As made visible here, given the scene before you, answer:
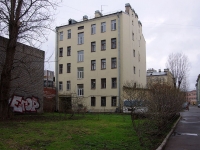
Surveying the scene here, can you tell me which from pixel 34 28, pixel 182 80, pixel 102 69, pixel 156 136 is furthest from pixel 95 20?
pixel 156 136

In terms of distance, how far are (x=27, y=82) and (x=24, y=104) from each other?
2.02m

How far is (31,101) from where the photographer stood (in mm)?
23078

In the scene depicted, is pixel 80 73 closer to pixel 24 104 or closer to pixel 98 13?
pixel 98 13

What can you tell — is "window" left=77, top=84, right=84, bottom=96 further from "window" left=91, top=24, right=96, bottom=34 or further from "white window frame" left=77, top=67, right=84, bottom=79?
"window" left=91, top=24, right=96, bottom=34

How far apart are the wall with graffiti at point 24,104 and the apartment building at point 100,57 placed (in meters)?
10.5

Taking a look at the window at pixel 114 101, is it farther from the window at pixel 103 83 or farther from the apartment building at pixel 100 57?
the window at pixel 103 83

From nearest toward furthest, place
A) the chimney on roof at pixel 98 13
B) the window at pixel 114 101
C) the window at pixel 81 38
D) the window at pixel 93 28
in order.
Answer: the window at pixel 114 101
the window at pixel 93 28
the chimney on roof at pixel 98 13
the window at pixel 81 38

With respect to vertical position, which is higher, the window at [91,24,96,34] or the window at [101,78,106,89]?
the window at [91,24,96,34]

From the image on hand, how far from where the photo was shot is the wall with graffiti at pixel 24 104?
20723 mm

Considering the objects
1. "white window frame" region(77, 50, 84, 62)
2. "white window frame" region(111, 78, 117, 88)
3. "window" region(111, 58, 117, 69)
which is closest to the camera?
"white window frame" region(111, 78, 117, 88)

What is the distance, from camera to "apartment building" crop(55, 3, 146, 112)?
36.4 m

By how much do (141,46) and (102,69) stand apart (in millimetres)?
9839

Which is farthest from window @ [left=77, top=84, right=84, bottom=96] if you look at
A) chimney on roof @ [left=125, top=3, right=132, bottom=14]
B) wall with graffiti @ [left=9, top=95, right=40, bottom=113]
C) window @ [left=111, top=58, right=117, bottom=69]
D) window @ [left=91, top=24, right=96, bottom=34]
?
wall with graffiti @ [left=9, top=95, right=40, bottom=113]

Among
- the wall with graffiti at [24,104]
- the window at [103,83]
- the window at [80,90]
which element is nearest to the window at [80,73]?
the window at [80,90]
